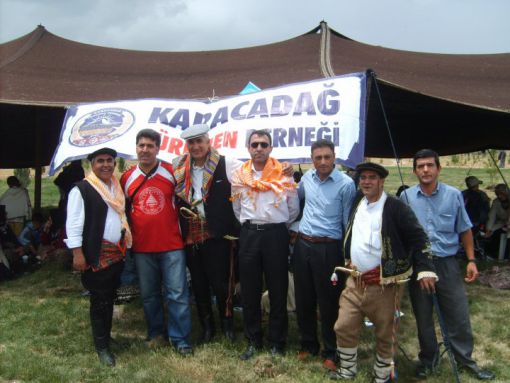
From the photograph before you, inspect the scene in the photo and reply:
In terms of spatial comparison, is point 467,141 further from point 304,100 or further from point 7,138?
point 7,138

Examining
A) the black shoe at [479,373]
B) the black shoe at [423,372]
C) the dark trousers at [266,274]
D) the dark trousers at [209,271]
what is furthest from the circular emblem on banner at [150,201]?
the black shoe at [479,373]

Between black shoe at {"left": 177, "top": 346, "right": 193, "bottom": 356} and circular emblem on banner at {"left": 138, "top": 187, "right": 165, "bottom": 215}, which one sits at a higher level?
circular emblem on banner at {"left": 138, "top": 187, "right": 165, "bottom": 215}

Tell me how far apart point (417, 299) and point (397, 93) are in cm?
208

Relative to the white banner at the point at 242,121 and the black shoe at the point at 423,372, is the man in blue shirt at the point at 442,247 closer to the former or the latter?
the black shoe at the point at 423,372

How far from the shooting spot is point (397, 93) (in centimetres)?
450

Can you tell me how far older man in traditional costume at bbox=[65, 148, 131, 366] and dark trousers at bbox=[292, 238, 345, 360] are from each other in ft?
3.98

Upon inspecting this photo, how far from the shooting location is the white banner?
389cm

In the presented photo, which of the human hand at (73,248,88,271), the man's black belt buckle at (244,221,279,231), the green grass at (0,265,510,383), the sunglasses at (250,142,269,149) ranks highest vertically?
the sunglasses at (250,142,269,149)

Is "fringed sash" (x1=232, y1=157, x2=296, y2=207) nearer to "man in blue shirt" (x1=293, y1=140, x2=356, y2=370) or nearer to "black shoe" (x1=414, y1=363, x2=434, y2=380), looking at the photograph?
"man in blue shirt" (x1=293, y1=140, x2=356, y2=370)

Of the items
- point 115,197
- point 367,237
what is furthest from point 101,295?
point 367,237

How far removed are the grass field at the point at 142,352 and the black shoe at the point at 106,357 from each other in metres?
0.05

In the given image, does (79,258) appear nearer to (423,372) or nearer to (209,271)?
(209,271)

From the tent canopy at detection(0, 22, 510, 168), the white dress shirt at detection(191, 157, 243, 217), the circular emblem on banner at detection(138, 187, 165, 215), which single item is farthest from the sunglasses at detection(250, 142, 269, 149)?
the tent canopy at detection(0, 22, 510, 168)

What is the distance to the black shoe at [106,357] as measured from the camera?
3.42 meters
